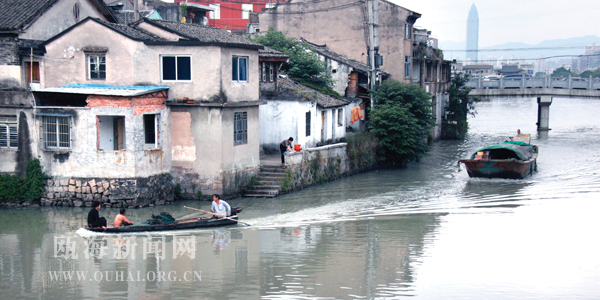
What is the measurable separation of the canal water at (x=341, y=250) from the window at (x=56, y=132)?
226 cm

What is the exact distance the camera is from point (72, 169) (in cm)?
2198

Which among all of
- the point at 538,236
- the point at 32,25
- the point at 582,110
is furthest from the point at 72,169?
the point at 582,110

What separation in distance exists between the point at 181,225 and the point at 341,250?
4760mm

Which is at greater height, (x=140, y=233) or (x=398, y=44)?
(x=398, y=44)

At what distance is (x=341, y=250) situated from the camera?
17.0 metres

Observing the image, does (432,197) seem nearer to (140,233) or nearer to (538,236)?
(538,236)

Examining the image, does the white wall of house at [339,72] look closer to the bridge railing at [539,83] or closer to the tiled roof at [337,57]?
the tiled roof at [337,57]

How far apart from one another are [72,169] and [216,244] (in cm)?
744

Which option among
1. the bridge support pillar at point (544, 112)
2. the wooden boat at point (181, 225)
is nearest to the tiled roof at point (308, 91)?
the wooden boat at point (181, 225)

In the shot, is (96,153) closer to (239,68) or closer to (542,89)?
(239,68)

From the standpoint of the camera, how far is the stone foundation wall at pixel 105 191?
21656 mm

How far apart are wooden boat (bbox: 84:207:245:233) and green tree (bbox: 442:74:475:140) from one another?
31008 millimetres

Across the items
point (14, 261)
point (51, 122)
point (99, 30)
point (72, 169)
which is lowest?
point (14, 261)

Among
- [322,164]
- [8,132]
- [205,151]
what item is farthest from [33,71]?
[322,164]
